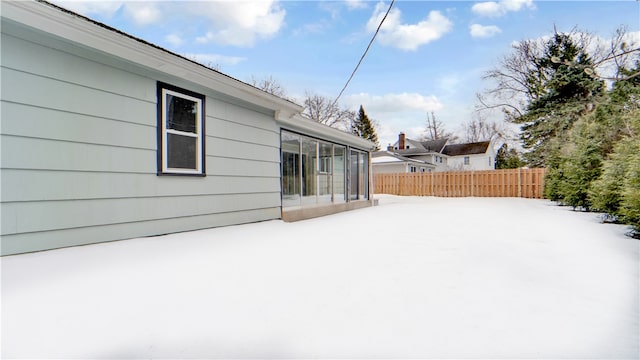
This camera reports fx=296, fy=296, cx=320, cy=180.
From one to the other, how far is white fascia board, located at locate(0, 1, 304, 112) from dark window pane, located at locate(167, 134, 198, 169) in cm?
85

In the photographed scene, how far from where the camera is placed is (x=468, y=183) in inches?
612

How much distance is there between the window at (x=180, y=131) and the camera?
400 cm

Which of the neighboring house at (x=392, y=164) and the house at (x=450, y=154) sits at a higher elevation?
the house at (x=450, y=154)

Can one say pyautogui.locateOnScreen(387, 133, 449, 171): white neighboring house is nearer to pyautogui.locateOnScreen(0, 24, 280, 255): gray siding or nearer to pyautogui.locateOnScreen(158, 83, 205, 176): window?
pyautogui.locateOnScreen(158, 83, 205, 176): window

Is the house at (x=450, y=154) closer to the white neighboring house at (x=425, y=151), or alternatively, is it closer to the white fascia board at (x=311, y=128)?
the white neighboring house at (x=425, y=151)

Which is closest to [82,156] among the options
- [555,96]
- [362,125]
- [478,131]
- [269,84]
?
[555,96]

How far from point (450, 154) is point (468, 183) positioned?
19190 millimetres

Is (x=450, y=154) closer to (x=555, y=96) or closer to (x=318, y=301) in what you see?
(x=555, y=96)

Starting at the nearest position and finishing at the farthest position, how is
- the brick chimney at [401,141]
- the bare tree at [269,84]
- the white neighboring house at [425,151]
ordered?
the bare tree at [269,84], the white neighboring house at [425,151], the brick chimney at [401,141]

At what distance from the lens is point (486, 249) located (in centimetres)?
362

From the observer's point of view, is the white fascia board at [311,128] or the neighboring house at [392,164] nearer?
the white fascia board at [311,128]

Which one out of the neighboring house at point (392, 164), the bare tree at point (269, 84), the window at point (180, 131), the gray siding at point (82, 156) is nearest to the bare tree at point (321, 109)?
the bare tree at point (269, 84)

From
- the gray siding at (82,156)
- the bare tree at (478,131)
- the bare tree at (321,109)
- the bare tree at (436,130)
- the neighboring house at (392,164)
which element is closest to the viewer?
the gray siding at (82,156)


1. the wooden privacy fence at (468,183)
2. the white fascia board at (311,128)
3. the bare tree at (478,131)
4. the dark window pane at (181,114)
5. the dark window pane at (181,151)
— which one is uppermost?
the bare tree at (478,131)
